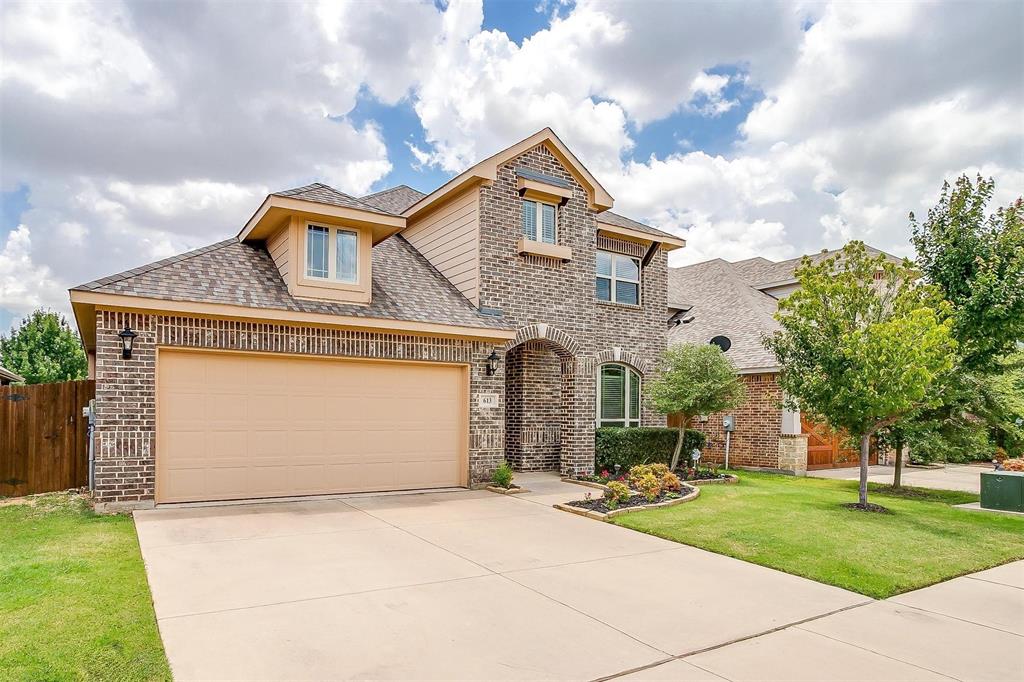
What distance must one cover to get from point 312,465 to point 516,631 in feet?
23.1

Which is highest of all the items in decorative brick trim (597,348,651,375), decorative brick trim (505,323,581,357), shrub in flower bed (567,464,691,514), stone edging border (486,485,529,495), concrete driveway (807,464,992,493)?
decorative brick trim (505,323,581,357)

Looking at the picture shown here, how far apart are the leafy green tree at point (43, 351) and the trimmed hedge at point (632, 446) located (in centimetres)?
3349

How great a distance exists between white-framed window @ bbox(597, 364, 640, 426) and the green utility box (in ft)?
24.3

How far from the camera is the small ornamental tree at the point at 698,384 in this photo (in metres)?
14.3

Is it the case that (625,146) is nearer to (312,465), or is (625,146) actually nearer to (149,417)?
(312,465)

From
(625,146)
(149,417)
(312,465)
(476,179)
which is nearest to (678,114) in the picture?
(625,146)

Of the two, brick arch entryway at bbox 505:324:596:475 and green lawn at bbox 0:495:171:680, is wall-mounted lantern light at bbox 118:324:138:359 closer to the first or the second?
green lawn at bbox 0:495:171:680

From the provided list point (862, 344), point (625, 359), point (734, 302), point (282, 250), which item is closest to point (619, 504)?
point (862, 344)

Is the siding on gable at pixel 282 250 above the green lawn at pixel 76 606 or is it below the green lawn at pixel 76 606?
above

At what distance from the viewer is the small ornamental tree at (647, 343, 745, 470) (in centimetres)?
1433

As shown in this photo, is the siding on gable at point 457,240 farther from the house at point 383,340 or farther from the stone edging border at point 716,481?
the stone edging border at point 716,481

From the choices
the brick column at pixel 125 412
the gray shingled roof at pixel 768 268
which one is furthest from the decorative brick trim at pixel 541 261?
the gray shingled roof at pixel 768 268

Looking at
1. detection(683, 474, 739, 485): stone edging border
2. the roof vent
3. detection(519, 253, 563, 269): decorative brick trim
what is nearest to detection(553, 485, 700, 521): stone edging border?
detection(683, 474, 739, 485): stone edging border

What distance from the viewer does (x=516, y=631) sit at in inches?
200
